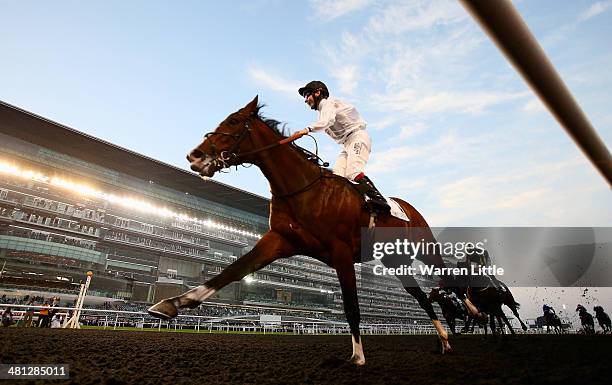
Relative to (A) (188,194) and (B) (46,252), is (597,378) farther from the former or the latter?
(A) (188,194)

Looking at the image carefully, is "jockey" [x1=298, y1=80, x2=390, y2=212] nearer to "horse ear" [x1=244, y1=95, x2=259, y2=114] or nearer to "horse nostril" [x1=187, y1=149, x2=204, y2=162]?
"horse ear" [x1=244, y1=95, x2=259, y2=114]

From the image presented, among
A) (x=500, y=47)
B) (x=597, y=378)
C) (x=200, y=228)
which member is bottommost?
(x=597, y=378)

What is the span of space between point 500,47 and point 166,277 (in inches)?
2244

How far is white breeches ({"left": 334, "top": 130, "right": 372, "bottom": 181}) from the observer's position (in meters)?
5.13

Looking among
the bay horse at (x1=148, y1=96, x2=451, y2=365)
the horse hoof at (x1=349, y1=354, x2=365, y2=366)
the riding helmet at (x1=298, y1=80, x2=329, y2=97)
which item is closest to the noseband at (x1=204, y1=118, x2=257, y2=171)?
the bay horse at (x1=148, y1=96, x2=451, y2=365)

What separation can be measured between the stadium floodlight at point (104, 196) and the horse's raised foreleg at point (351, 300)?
52234mm

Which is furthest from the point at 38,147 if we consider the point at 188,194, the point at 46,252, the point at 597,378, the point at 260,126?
the point at 597,378

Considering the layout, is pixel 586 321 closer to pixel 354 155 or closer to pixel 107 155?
pixel 354 155

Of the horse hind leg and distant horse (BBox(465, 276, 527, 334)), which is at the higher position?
distant horse (BBox(465, 276, 527, 334))

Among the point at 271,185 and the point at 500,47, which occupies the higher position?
the point at 271,185

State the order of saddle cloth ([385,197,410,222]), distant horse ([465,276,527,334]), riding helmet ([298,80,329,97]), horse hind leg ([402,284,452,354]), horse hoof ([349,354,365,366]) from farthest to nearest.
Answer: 1. distant horse ([465,276,527,334])
2. horse hind leg ([402,284,452,354])
3. riding helmet ([298,80,329,97])
4. saddle cloth ([385,197,410,222])
5. horse hoof ([349,354,365,366])

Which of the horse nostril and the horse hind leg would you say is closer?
the horse nostril

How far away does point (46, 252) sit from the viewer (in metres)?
40.8

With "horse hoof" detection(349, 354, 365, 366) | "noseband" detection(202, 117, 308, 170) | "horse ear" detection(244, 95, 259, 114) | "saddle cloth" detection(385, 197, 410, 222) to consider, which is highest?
"horse ear" detection(244, 95, 259, 114)
